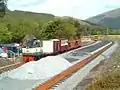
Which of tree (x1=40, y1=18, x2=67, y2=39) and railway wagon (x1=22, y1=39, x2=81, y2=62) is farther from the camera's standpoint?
tree (x1=40, y1=18, x2=67, y2=39)

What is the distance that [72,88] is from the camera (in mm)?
24828

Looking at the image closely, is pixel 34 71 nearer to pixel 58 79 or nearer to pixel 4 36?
pixel 58 79

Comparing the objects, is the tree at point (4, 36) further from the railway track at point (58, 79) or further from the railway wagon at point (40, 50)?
the railway track at point (58, 79)

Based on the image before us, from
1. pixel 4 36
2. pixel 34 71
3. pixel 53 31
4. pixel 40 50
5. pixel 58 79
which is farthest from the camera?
pixel 53 31

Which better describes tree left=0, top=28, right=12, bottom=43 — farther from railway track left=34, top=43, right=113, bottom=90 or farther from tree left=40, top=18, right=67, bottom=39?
railway track left=34, top=43, right=113, bottom=90

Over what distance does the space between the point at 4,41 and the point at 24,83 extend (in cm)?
6538

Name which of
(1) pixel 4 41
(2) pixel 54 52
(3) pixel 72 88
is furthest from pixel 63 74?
(1) pixel 4 41

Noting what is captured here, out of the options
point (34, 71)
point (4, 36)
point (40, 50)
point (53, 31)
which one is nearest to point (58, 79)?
point (34, 71)

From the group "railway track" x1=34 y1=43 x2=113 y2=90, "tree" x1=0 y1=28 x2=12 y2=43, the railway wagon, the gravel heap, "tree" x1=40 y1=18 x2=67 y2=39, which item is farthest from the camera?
"tree" x1=40 y1=18 x2=67 y2=39

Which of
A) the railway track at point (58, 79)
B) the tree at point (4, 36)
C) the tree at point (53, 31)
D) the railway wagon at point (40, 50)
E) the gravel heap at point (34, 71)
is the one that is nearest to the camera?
the railway track at point (58, 79)

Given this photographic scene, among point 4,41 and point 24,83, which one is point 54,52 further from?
point 4,41

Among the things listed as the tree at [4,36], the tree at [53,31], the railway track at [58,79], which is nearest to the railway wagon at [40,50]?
the railway track at [58,79]

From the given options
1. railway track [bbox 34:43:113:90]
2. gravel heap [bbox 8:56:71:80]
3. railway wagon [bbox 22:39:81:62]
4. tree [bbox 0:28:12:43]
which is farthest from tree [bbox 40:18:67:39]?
gravel heap [bbox 8:56:71:80]

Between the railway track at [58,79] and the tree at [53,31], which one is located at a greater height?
the tree at [53,31]
